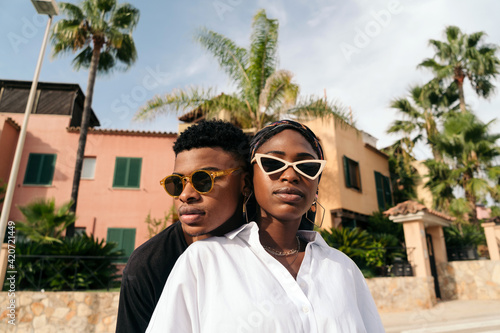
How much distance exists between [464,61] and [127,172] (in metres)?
18.8

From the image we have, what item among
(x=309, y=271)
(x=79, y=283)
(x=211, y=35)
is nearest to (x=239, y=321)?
(x=309, y=271)

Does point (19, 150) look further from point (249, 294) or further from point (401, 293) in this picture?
point (401, 293)

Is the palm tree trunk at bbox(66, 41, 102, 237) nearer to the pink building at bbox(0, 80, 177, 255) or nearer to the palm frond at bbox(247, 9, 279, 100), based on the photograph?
the pink building at bbox(0, 80, 177, 255)

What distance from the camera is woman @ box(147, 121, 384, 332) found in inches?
44.4

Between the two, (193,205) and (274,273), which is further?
(193,205)

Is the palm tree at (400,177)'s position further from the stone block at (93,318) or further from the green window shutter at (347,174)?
the stone block at (93,318)

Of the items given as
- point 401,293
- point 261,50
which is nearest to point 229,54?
point 261,50

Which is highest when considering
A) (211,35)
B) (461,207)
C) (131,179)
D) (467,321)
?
(211,35)

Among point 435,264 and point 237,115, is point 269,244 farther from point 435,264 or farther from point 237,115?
point 435,264

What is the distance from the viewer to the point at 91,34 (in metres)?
14.9

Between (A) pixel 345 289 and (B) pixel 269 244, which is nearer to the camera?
(A) pixel 345 289

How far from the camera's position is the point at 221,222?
141 cm

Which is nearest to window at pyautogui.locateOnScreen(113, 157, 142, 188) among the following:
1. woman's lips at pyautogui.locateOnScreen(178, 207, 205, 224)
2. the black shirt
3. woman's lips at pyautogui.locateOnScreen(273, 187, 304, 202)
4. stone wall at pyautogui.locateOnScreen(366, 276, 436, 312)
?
stone wall at pyautogui.locateOnScreen(366, 276, 436, 312)

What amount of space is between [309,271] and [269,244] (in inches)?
8.5
